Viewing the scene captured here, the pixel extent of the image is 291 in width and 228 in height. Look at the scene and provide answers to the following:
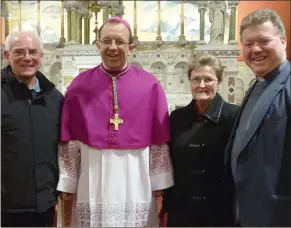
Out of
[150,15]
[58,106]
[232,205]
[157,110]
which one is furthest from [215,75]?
[150,15]

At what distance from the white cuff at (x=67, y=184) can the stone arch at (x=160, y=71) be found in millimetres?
1940

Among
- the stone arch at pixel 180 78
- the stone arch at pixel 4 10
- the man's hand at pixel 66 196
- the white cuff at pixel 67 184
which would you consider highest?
the stone arch at pixel 4 10

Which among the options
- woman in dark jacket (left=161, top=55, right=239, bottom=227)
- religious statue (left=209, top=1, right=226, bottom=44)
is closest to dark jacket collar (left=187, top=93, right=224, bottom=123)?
woman in dark jacket (left=161, top=55, right=239, bottom=227)

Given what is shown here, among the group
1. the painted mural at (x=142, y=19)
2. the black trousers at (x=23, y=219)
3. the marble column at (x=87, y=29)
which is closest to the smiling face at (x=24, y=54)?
the black trousers at (x=23, y=219)

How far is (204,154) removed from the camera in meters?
2.19

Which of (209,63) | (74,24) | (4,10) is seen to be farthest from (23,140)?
(4,10)

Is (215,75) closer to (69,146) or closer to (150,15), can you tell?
(69,146)

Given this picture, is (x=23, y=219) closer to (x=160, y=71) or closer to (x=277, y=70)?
(x=277, y=70)

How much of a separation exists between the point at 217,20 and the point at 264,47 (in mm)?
2104

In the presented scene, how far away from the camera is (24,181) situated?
211 centimetres

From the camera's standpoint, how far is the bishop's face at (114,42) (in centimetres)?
214

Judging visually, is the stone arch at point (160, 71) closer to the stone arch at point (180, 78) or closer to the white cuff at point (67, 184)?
the stone arch at point (180, 78)

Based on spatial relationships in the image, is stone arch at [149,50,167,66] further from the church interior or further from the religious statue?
the religious statue

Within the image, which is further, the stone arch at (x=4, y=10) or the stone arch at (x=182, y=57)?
the stone arch at (x=4, y=10)
